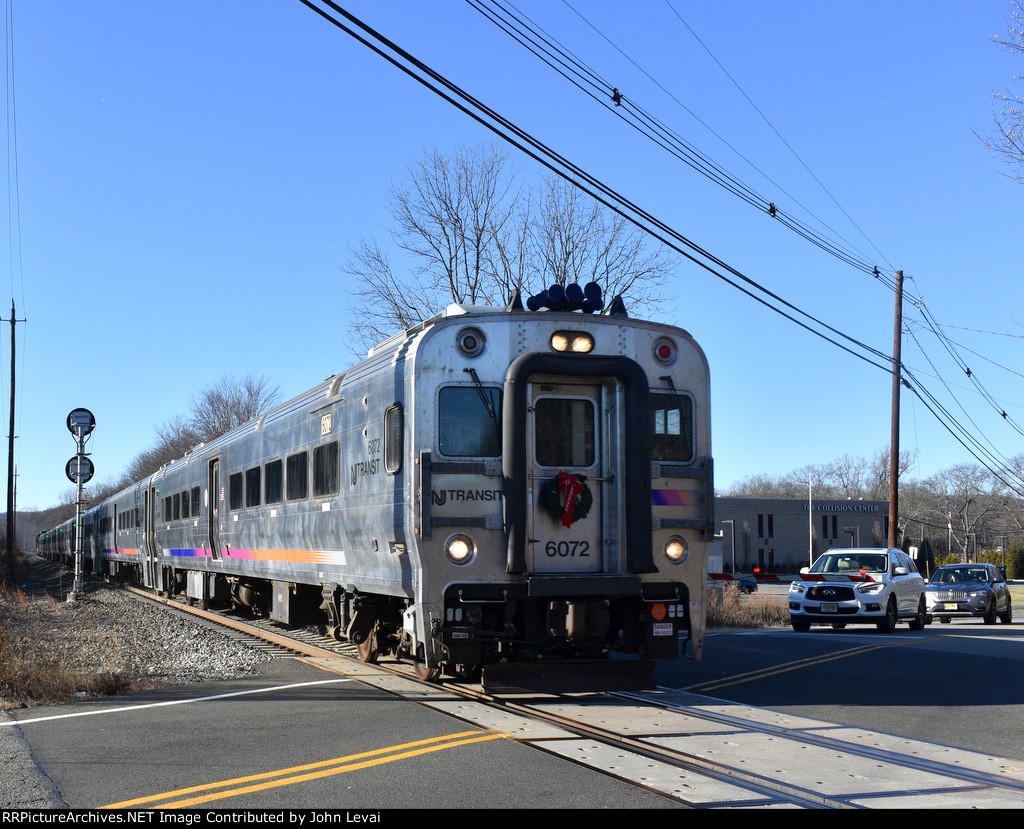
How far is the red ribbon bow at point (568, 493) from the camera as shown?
8812 millimetres

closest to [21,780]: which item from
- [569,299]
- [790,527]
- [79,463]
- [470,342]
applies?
[470,342]

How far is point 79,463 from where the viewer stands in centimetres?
2450

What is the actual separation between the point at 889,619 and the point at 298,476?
11396 millimetres

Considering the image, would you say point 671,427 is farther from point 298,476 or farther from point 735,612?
point 735,612

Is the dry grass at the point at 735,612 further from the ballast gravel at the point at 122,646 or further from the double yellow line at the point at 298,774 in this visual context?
the double yellow line at the point at 298,774

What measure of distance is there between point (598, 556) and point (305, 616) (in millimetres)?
6290

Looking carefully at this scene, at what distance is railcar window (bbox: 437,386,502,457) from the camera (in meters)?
8.69

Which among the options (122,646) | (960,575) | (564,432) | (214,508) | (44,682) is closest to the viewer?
(564,432)

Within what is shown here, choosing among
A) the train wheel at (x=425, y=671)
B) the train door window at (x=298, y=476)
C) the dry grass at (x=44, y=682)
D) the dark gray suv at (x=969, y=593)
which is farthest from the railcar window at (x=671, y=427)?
the dark gray suv at (x=969, y=593)

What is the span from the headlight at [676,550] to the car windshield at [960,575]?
55.7ft


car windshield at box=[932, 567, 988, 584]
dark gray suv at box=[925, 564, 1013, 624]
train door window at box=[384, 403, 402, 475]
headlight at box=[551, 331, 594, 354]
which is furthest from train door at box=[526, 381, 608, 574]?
car windshield at box=[932, 567, 988, 584]

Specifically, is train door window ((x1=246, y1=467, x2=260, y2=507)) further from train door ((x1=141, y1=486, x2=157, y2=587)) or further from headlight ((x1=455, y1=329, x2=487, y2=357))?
train door ((x1=141, y1=486, x2=157, y2=587))

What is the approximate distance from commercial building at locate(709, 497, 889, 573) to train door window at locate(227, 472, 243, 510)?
195 ft
